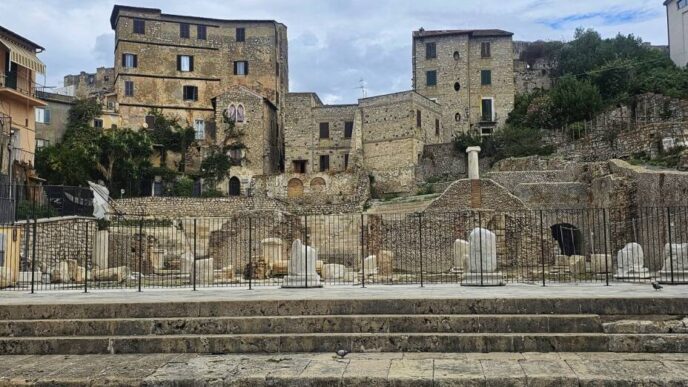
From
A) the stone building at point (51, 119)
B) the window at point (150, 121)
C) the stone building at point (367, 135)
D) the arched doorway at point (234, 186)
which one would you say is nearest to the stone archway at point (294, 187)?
the stone building at point (367, 135)

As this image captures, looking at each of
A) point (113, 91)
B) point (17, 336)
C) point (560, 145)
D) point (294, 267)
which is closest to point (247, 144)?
point (113, 91)

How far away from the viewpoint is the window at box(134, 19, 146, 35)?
5794 cm

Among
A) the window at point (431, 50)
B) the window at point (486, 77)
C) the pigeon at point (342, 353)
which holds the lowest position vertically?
the pigeon at point (342, 353)

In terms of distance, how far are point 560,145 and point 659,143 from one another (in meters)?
11.8

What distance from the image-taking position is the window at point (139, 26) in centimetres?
5794

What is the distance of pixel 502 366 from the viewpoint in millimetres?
9234

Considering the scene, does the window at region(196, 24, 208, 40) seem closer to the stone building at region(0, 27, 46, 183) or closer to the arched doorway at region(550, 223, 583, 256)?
the stone building at region(0, 27, 46, 183)

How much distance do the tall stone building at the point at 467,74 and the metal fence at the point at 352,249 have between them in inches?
1064

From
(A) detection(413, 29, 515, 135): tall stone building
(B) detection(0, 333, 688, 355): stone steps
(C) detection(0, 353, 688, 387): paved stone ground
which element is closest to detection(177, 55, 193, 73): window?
(A) detection(413, 29, 515, 135): tall stone building

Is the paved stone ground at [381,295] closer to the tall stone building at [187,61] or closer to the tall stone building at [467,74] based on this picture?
the tall stone building at [187,61]

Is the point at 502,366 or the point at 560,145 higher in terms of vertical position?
the point at 560,145

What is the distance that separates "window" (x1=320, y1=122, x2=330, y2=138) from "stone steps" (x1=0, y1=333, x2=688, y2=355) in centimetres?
4592

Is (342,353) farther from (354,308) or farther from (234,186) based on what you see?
(234,186)

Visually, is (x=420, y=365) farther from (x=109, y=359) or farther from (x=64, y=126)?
(x=64, y=126)
